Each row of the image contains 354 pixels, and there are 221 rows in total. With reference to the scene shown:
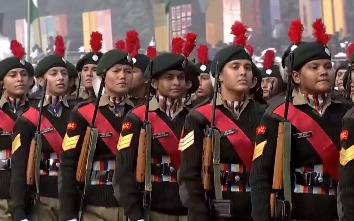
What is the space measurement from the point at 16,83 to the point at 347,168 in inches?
195

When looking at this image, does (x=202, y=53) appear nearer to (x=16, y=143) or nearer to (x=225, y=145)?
(x=16, y=143)

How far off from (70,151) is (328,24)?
1300 cm

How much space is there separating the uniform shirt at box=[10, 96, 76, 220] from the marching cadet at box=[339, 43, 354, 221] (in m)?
3.65

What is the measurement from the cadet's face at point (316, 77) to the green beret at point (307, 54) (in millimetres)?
29

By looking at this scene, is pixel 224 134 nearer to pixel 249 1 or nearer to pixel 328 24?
pixel 328 24

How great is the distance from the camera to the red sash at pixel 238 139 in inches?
292

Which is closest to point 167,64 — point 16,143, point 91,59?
point 16,143

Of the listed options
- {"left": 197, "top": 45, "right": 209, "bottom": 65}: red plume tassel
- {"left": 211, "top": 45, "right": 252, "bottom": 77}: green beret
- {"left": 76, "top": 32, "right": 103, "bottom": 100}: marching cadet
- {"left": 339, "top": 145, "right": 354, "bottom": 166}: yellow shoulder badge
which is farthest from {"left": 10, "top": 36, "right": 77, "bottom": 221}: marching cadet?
{"left": 339, "top": 145, "right": 354, "bottom": 166}: yellow shoulder badge

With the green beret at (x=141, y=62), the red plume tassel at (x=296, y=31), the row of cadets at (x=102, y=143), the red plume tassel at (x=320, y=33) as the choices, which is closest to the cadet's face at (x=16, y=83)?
the green beret at (x=141, y=62)

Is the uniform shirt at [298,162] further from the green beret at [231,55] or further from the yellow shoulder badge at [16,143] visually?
the yellow shoulder badge at [16,143]

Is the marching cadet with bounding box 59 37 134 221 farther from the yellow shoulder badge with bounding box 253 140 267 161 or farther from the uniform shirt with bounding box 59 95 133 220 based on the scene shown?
the yellow shoulder badge with bounding box 253 140 267 161

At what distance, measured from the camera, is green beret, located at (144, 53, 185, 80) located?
8.23 meters

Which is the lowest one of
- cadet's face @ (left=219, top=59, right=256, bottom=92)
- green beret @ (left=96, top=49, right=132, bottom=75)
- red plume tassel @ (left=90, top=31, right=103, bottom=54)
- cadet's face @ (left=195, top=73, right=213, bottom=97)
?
cadet's face @ (left=219, top=59, right=256, bottom=92)

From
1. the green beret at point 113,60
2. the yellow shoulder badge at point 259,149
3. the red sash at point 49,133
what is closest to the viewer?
the yellow shoulder badge at point 259,149
